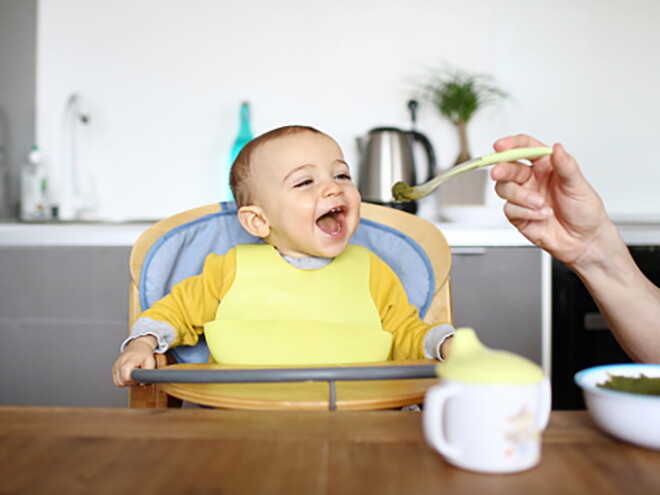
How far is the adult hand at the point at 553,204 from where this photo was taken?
99 centimetres

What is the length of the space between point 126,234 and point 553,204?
4.74ft

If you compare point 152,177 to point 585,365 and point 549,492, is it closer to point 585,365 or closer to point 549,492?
point 585,365

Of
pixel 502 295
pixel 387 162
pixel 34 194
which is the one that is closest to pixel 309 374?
pixel 502 295

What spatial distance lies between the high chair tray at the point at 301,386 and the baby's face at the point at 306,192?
424 millimetres

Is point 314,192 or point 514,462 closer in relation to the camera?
point 514,462

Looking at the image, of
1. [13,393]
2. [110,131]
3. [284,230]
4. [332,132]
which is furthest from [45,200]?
[284,230]

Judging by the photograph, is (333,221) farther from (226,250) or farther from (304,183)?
(226,250)

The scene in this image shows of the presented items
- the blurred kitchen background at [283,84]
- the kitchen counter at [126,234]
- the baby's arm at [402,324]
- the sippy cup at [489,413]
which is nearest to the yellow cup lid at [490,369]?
the sippy cup at [489,413]

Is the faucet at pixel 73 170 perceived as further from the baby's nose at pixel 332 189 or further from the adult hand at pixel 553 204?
the adult hand at pixel 553 204

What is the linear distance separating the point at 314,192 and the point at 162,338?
0.42 m

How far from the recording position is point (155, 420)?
0.69 m

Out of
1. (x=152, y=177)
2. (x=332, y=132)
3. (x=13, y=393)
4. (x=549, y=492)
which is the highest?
(x=332, y=132)

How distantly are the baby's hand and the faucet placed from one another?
147 cm

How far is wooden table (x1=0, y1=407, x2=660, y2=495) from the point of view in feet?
1.71
